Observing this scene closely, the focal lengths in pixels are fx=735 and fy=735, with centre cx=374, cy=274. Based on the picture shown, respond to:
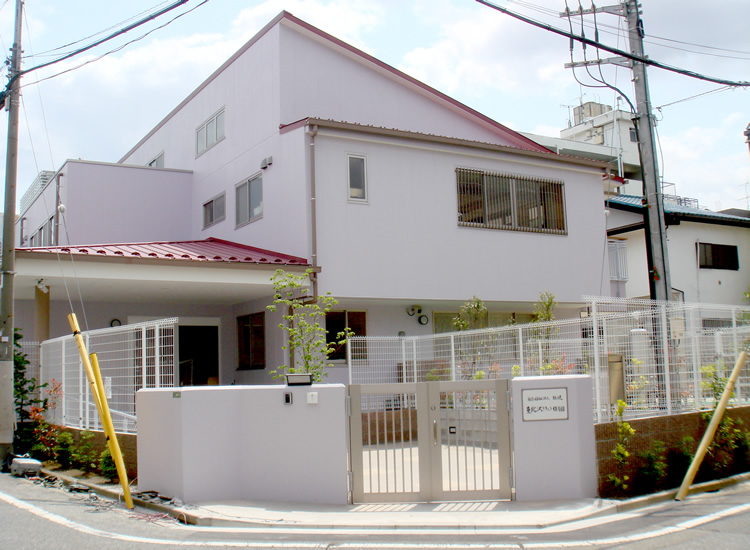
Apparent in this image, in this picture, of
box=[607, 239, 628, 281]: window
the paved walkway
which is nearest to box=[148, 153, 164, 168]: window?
box=[607, 239, 628, 281]: window

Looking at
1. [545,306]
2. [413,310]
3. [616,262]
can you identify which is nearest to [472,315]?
[413,310]

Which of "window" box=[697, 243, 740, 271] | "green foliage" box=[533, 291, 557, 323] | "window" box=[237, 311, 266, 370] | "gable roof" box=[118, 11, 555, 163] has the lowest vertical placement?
"window" box=[237, 311, 266, 370]

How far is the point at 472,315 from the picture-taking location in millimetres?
16719

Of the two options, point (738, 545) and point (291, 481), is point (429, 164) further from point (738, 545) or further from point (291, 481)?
point (738, 545)

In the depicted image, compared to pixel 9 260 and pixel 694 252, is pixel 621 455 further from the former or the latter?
pixel 694 252

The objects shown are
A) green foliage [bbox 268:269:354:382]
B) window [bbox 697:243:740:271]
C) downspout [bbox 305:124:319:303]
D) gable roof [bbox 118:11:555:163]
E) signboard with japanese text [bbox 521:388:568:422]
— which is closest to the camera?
signboard with japanese text [bbox 521:388:568:422]

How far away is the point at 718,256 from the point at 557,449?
20692 mm

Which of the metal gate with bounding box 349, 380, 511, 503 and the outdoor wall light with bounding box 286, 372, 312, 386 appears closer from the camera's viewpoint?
the metal gate with bounding box 349, 380, 511, 503

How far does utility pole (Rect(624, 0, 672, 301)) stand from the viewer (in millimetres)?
12789

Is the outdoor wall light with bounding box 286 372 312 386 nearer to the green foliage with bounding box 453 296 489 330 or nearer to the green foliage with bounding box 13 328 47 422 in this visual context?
the green foliage with bounding box 13 328 47 422

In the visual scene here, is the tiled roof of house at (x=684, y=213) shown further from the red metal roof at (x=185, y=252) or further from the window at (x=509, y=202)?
the red metal roof at (x=185, y=252)

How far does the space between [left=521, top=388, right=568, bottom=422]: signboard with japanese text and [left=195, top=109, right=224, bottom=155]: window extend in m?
13.2

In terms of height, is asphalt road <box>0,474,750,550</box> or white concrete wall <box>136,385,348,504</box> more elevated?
white concrete wall <box>136,385,348,504</box>

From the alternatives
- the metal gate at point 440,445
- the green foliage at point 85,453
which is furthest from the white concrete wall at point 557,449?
the green foliage at point 85,453
